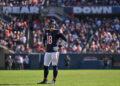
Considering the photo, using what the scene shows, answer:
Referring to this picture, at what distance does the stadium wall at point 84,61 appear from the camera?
35.8m

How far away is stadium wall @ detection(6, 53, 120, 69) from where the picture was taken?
3575 centimetres

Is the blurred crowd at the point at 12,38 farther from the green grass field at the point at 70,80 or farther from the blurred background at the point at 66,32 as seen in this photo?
the green grass field at the point at 70,80

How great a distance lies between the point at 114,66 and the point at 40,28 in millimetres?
8346

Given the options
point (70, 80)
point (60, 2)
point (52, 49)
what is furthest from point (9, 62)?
point (52, 49)

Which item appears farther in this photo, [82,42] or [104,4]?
[104,4]

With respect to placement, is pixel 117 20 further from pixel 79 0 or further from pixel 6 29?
pixel 6 29

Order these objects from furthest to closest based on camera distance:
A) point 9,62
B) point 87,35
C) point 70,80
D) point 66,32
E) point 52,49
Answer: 1. point 87,35
2. point 66,32
3. point 9,62
4. point 70,80
5. point 52,49

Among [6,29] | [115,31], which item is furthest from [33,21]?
[115,31]

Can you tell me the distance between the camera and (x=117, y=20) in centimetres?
4131

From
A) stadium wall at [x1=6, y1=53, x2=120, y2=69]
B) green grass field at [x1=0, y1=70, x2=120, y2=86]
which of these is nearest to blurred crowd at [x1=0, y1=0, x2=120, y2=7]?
stadium wall at [x1=6, y1=53, x2=120, y2=69]

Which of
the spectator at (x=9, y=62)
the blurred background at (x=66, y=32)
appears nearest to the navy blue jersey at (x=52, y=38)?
the blurred background at (x=66, y=32)

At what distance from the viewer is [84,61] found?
118ft

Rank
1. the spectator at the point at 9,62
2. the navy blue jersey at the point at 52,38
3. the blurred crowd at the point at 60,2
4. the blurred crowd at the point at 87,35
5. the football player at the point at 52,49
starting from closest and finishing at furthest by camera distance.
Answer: the football player at the point at 52,49 < the navy blue jersey at the point at 52,38 < the spectator at the point at 9,62 < the blurred crowd at the point at 87,35 < the blurred crowd at the point at 60,2

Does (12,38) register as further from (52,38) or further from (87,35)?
(52,38)
